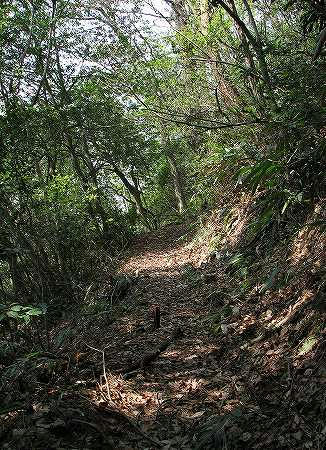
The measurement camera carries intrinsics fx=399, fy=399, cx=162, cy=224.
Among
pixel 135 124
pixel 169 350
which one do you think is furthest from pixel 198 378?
pixel 135 124

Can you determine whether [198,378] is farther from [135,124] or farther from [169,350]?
[135,124]

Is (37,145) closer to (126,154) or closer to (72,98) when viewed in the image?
(72,98)

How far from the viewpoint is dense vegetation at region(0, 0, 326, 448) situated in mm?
5434

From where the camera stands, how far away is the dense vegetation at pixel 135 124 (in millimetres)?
5434

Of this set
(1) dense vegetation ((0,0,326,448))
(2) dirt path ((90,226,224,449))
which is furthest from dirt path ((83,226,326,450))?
(1) dense vegetation ((0,0,326,448))

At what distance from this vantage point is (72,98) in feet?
42.2

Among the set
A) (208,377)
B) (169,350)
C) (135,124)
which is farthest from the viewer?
(135,124)

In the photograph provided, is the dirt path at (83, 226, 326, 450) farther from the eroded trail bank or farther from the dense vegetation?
the dense vegetation

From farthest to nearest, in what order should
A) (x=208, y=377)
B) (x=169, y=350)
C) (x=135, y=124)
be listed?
1. (x=135, y=124)
2. (x=169, y=350)
3. (x=208, y=377)

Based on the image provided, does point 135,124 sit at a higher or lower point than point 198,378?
higher

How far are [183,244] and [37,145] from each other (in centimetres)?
525

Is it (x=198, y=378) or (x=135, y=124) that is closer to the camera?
(x=198, y=378)

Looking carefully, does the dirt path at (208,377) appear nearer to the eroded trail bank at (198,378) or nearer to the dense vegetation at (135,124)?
→ the eroded trail bank at (198,378)

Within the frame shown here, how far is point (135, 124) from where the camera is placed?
1449 centimetres
